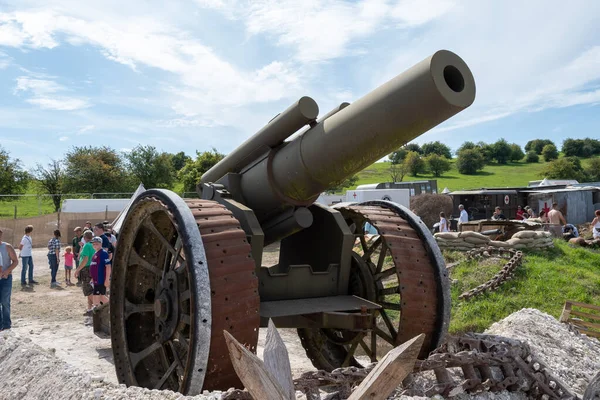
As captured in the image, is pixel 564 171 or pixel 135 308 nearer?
pixel 135 308

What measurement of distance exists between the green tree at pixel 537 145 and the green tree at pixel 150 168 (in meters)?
73.9

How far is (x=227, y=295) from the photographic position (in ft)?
11.9

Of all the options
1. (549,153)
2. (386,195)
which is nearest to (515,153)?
(549,153)

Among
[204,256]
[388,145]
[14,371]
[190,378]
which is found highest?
[388,145]

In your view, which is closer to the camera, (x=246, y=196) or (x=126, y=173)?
(x=246, y=196)

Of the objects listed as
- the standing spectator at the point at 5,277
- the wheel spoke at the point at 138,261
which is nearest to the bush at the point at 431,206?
the standing spectator at the point at 5,277

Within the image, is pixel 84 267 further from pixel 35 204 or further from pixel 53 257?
pixel 35 204

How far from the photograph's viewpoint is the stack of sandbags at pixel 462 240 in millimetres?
11070

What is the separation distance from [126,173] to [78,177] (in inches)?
184

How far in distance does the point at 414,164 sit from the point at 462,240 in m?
63.9

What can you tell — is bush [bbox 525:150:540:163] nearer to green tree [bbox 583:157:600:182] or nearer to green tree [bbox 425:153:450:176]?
green tree [bbox 583:157:600:182]

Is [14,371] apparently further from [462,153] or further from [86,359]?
[462,153]

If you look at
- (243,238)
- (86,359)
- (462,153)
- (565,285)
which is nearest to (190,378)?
(243,238)

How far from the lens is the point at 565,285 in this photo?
8867mm
